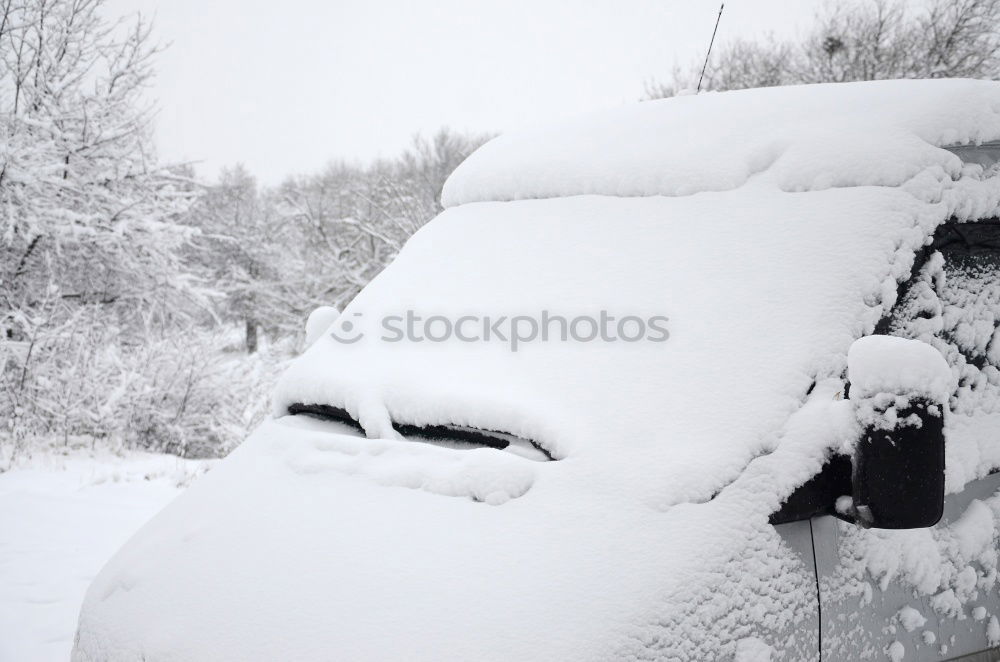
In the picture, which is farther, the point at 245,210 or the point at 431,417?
the point at 245,210

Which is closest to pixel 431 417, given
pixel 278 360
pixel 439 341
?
pixel 439 341

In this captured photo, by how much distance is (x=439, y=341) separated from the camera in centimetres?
192

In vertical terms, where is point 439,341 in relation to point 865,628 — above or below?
above

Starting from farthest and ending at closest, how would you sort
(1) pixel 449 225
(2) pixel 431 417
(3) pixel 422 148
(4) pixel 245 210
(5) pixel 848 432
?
(4) pixel 245 210 → (3) pixel 422 148 → (1) pixel 449 225 → (2) pixel 431 417 → (5) pixel 848 432

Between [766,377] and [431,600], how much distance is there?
0.84 m

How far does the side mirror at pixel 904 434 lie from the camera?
118 centimetres

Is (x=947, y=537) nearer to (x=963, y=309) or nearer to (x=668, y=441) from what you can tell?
(x=963, y=309)

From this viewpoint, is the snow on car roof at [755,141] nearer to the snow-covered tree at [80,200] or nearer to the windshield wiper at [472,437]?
the windshield wiper at [472,437]

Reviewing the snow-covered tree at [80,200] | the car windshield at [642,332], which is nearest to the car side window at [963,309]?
the car windshield at [642,332]

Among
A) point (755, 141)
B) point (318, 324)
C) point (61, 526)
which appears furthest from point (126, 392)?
point (755, 141)

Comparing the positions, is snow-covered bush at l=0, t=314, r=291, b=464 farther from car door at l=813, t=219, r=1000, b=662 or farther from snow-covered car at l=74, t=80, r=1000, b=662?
car door at l=813, t=219, r=1000, b=662

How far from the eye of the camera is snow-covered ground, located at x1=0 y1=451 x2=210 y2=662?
9.71 feet

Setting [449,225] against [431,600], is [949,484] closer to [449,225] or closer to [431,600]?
[431,600]

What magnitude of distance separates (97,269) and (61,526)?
6352 millimetres
